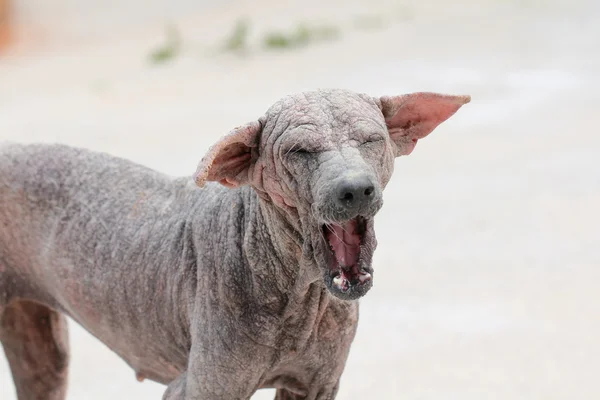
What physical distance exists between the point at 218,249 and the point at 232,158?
0.53 meters

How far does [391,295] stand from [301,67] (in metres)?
7.38

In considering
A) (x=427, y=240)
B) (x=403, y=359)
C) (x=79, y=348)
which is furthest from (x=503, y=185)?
A: (x=79, y=348)

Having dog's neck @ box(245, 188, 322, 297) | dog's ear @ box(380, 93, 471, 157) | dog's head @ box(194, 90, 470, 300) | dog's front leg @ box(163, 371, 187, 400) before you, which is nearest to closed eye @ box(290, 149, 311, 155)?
dog's head @ box(194, 90, 470, 300)

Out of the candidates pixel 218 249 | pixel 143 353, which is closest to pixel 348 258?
pixel 218 249

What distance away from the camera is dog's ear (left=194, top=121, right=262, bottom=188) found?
12.9ft

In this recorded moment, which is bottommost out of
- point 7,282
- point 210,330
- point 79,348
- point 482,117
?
point 210,330

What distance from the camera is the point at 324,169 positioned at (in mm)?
3797

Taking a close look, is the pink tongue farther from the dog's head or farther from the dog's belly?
the dog's belly

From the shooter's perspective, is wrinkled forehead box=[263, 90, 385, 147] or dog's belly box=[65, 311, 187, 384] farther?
dog's belly box=[65, 311, 187, 384]

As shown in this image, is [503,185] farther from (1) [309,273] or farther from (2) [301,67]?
(1) [309,273]

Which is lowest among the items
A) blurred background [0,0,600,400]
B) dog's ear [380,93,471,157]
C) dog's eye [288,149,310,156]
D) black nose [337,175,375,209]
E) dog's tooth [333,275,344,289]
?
dog's tooth [333,275,344,289]

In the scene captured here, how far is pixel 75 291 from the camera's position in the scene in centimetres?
502

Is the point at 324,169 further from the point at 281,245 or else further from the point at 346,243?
the point at 281,245

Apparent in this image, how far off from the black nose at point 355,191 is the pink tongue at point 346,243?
260 mm
